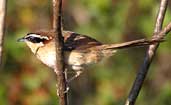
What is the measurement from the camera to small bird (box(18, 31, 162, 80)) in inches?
175

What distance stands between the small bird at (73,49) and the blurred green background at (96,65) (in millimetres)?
1272

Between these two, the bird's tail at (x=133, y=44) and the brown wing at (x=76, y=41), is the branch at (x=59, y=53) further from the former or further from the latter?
the brown wing at (x=76, y=41)

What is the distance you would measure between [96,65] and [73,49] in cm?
179

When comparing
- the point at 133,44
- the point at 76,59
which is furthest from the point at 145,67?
the point at 76,59

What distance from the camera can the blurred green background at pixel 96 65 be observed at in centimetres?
642

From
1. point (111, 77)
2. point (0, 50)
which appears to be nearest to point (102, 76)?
point (111, 77)

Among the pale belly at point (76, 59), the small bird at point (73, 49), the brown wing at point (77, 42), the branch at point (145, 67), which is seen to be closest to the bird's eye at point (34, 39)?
the small bird at point (73, 49)

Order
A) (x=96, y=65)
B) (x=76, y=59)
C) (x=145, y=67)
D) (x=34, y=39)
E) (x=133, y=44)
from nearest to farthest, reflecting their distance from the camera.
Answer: (x=145, y=67) < (x=133, y=44) < (x=76, y=59) < (x=34, y=39) < (x=96, y=65)

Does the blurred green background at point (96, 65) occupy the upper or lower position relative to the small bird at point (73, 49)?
lower

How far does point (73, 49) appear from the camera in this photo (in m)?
4.51

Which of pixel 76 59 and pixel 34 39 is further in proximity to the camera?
pixel 34 39

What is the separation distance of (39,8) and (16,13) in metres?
0.35

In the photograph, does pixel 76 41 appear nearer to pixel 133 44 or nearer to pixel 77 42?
pixel 77 42

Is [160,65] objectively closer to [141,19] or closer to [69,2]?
[141,19]
